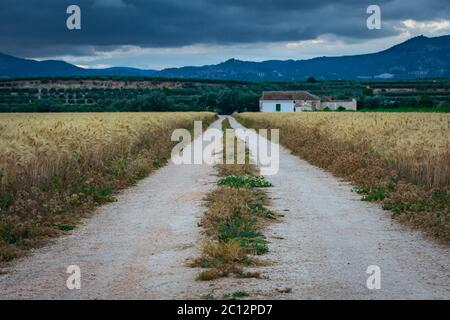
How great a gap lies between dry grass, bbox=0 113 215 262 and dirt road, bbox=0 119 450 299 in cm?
57

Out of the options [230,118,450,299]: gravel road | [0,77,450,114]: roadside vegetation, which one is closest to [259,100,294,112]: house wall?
[0,77,450,114]: roadside vegetation

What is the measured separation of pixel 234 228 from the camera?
1100cm

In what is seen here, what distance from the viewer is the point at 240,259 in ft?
29.7

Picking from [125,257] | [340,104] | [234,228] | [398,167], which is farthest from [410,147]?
[340,104]

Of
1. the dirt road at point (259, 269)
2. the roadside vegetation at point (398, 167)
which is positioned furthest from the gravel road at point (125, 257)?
the roadside vegetation at point (398, 167)

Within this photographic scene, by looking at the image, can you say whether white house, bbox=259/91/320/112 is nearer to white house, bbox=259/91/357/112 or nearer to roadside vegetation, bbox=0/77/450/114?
white house, bbox=259/91/357/112

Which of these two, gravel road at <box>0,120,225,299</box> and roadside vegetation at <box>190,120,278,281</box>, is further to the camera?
roadside vegetation at <box>190,120,278,281</box>

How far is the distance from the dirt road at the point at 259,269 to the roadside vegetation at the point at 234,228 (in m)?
0.24

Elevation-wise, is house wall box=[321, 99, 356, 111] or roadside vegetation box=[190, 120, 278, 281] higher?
house wall box=[321, 99, 356, 111]

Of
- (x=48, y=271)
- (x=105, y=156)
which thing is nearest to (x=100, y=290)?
(x=48, y=271)

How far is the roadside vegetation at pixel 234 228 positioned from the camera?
8.83 m

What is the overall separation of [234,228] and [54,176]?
20.8 feet

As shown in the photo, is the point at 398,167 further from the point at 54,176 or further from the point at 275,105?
the point at 275,105

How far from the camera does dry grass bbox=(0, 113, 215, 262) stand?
1137cm
